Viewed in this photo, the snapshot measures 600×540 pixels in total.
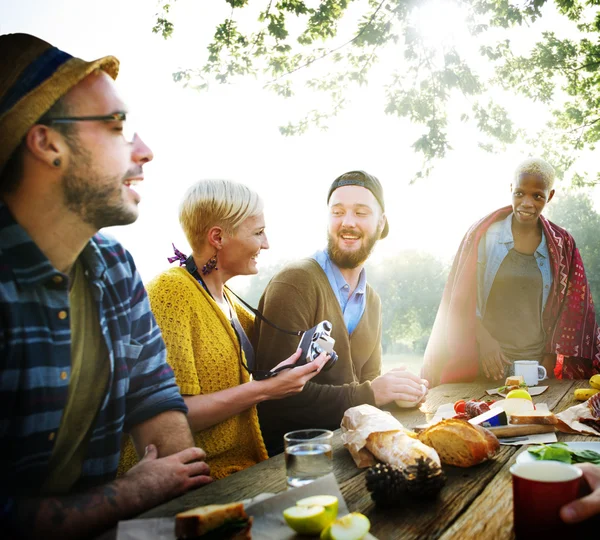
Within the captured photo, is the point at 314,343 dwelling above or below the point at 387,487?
above

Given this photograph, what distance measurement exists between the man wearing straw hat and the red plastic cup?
3.00ft

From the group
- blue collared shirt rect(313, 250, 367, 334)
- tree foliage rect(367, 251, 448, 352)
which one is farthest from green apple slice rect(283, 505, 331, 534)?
tree foliage rect(367, 251, 448, 352)

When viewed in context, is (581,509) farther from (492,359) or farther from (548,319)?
(548,319)

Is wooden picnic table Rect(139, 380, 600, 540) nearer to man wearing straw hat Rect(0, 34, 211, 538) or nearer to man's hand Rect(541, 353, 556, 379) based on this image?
man wearing straw hat Rect(0, 34, 211, 538)

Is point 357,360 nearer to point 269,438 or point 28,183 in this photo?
point 269,438

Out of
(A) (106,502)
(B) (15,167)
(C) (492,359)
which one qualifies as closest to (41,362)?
(A) (106,502)

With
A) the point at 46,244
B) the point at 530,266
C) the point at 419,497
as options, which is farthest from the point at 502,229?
the point at 46,244

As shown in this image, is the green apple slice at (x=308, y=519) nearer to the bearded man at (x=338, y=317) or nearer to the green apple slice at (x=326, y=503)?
the green apple slice at (x=326, y=503)

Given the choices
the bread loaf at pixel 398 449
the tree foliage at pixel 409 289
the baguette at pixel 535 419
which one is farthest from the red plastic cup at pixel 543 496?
the tree foliage at pixel 409 289

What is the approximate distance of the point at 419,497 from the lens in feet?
4.32

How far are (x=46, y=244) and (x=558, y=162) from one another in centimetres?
1019

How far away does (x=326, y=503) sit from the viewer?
3.91 feet

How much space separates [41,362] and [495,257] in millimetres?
3527

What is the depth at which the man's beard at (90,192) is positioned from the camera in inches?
61.7
